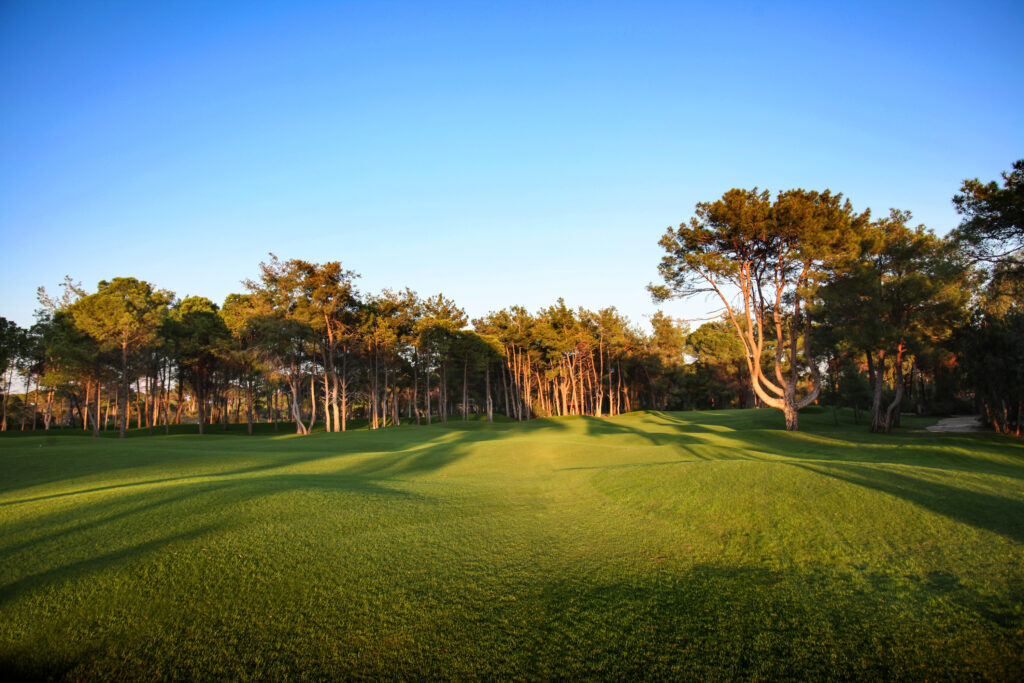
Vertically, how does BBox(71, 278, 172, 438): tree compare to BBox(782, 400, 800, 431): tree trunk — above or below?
above

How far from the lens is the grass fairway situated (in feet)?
11.6

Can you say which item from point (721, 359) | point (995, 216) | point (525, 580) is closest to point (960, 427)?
point (995, 216)

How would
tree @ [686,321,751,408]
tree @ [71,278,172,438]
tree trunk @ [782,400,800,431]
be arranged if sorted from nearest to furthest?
tree trunk @ [782,400,800,431] → tree @ [71,278,172,438] → tree @ [686,321,751,408]

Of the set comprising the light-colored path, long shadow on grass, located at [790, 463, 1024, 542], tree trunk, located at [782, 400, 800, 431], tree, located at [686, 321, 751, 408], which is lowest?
the light-colored path

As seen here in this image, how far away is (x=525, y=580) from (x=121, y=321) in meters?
42.7

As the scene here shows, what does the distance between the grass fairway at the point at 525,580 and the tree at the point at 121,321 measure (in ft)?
111

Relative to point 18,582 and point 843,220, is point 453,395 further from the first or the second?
point 18,582

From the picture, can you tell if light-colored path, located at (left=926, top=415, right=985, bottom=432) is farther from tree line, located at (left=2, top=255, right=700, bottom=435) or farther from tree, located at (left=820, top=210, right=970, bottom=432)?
tree line, located at (left=2, top=255, right=700, bottom=435)

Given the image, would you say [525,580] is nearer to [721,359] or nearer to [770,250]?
[770,250]

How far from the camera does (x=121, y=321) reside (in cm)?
3541

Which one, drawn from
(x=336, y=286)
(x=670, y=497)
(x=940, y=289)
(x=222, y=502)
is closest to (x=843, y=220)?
(x=940, y=289)

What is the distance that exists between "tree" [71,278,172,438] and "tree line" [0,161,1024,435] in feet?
0.44

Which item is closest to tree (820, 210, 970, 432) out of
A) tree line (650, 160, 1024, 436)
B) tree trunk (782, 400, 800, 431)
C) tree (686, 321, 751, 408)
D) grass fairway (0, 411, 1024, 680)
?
tree line (650, 160, 1024, 436)

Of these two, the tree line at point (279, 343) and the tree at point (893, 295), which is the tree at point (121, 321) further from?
the tree at point (893, 295)
